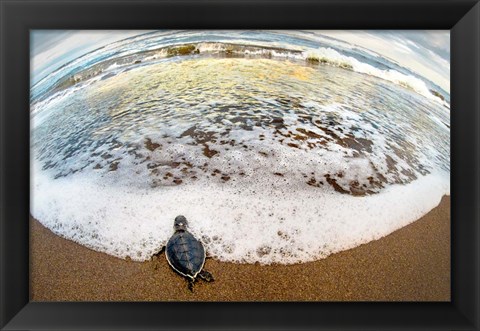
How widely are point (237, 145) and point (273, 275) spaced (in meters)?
0.67

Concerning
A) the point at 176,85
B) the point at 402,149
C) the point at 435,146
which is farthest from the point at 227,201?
the point at 435,146

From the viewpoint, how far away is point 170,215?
1.34 metres

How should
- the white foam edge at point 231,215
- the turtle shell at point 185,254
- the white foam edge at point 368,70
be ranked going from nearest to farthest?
the turtle shell at point 185,254
the white foam edge at point 231,215
the white foam edge at point 368,70

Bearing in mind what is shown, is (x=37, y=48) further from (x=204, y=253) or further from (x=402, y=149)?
(x=402, y=149)

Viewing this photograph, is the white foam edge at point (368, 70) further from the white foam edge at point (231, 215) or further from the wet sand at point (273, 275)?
the wet sand at point (273, 275)

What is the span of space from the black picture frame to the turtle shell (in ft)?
0.59

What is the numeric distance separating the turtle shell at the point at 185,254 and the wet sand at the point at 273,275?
0.16ft

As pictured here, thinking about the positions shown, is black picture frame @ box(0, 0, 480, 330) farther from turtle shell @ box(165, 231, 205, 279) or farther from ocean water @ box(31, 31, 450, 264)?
turtle shell @ box(165, 231, 205, 279)

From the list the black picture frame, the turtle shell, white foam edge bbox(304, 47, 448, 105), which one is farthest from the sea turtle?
white foam edge bbox(304, 47, 448, 105)
